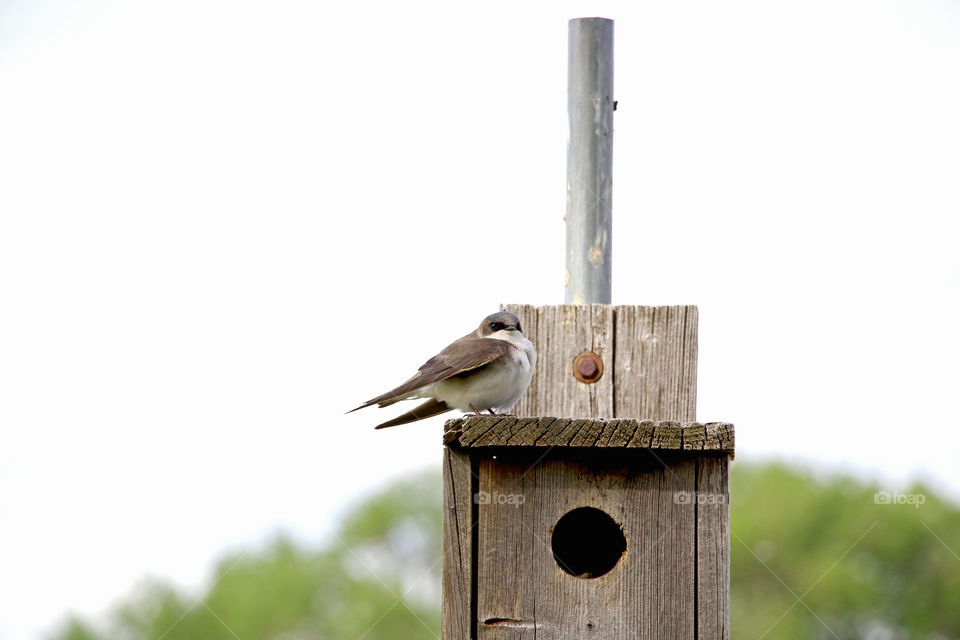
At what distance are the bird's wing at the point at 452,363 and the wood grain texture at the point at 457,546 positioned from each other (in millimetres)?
744

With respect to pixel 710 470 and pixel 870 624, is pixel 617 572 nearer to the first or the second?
pixel 710 470

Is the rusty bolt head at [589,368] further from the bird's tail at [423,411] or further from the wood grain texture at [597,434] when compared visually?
the wood grain texture at [597,434]

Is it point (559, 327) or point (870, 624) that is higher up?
point (559, 327)

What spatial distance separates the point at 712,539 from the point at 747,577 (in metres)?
21.0

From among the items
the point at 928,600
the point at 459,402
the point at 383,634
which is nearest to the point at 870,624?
the point at 928,600

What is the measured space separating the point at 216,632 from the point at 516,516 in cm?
2185

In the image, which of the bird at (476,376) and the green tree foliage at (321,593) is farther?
the green tree foliage at (321,593)

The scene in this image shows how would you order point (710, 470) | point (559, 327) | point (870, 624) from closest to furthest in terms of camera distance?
point (710, 470), point (559, 327), point (870, 624)

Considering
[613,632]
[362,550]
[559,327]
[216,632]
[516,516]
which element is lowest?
[216,632]

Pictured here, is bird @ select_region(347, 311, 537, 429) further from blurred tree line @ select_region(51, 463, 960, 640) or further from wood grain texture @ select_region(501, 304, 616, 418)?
blurred tree line @ select_region(51, 463, 960, 640)

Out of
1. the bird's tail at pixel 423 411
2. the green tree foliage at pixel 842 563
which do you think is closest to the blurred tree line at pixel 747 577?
the green tree foliage at pixel 842 563

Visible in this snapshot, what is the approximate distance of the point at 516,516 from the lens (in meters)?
4.05

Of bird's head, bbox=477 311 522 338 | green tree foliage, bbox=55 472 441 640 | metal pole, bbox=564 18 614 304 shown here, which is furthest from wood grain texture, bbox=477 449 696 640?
green tree foliage, bbox=55 472 441 640

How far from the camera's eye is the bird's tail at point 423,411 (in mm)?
5074
